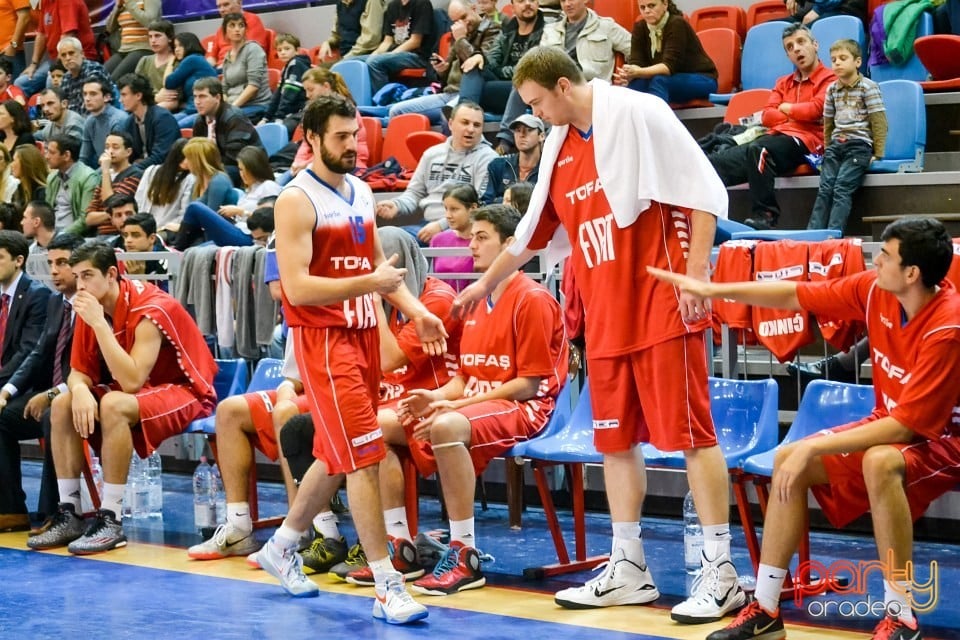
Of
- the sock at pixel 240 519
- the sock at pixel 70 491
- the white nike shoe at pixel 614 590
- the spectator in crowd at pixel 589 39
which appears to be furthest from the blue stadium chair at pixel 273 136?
the white nike shoe at pixel 614 590

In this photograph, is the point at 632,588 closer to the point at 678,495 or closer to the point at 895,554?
the point at 895,554

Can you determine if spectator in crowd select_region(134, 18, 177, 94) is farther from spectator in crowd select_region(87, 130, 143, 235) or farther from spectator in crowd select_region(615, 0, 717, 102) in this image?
spectator in crowd select_region(615, 0, 717, 102)

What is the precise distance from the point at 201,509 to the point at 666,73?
162 inches

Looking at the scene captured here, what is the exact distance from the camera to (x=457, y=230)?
6.30m

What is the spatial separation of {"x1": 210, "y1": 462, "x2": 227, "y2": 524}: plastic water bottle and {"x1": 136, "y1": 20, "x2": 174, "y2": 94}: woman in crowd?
253 inches

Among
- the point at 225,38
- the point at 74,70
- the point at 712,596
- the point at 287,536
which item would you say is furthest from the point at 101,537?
the point at 74,70

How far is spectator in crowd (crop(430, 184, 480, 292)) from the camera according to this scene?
6125 millimetres

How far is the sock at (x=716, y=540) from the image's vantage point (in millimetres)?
4395

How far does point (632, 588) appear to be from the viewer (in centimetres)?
471

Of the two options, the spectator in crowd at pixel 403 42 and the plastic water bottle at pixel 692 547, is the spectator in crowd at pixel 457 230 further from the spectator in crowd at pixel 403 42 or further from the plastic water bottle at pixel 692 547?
the spectator in crowd at pixel 403 42

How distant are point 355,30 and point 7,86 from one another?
179 inches

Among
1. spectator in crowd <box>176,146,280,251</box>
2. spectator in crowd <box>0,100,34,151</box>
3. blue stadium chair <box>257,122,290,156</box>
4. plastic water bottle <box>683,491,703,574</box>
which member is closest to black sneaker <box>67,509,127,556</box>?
spectator in crowd <box>176,146,280,251</box>

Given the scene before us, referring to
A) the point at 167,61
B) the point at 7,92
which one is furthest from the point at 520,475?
the point at 7,92

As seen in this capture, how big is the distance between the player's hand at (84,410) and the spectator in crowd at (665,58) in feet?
13.3
